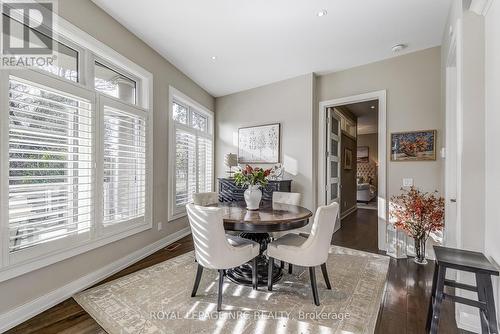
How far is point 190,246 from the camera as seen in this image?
11.6 feet

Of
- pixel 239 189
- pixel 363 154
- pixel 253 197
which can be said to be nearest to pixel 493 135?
pixel 253 197

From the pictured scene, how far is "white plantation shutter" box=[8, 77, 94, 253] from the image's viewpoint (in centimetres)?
178

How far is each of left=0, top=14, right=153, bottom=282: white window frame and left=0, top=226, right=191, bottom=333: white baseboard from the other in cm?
28

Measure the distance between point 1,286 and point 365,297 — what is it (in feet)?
9.82

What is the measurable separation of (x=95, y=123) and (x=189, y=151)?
1.88 metres

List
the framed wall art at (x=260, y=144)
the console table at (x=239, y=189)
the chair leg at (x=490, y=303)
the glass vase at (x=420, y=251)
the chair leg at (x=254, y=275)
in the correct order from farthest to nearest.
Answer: the framed wall art at (x=260, y=144), the console table at (x=239, y=189), the glass vase at (x=420, y=251), the chair leg at (x=254, y=275), the chair leg at (x=490, y=303)

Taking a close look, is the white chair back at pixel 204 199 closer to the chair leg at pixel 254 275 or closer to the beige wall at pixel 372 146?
the chair leg at pixel 254 275

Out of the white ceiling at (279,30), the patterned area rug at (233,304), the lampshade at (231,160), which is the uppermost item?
the white ceiling at (279,30)

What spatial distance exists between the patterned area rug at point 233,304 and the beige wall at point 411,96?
1.44 m

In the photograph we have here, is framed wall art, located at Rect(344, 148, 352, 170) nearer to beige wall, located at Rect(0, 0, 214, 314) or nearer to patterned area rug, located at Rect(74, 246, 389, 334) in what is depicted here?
patterned area rug, located at Rect(74, 246, 389, 334)

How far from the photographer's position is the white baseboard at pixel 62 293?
1.75 meters

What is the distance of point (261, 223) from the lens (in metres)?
2.05

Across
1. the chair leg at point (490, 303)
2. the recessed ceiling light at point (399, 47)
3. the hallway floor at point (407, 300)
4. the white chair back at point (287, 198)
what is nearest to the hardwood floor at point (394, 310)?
the hallway floor at point (407, 300)

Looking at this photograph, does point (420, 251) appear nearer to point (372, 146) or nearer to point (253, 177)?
point (253, 177)
